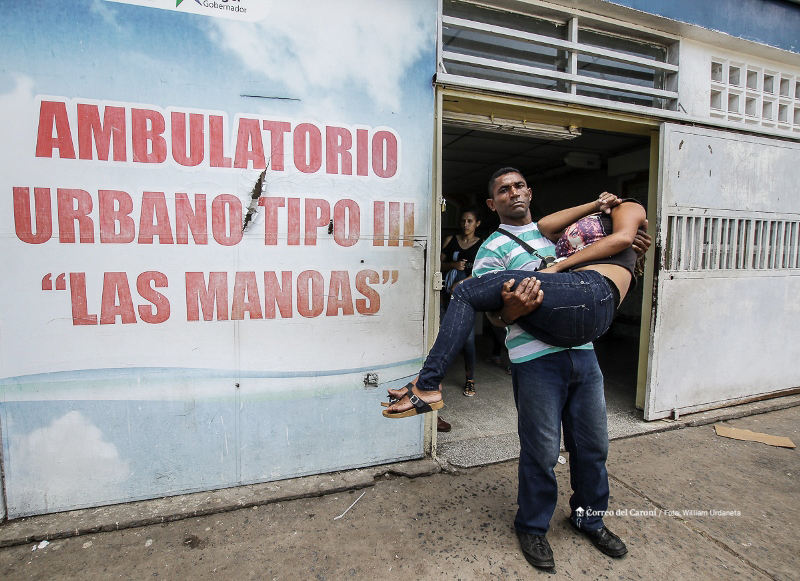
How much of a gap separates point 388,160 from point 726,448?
325cm

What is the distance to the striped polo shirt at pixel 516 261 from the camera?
2.08 meters

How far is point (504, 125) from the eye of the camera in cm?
320

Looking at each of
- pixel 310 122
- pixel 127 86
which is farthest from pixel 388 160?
pixel 127 86

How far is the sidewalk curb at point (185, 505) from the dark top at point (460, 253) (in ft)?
6.82

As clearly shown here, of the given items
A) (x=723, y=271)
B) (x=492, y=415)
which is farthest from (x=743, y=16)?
(x=492, y=415)

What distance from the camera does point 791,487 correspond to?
9.30 feet

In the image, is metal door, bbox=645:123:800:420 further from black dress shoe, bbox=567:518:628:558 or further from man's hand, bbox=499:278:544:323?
man's hand, bbox=499:278:544:323

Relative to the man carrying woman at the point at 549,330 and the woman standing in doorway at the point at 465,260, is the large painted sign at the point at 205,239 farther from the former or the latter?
the woman standing in doorway at the point at 465,260

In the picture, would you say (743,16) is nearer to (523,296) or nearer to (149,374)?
(523,296)

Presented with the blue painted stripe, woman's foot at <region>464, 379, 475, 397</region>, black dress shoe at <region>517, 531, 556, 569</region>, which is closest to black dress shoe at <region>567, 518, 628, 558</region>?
black dress shoe at <region>517, 531, 556, 569</region>

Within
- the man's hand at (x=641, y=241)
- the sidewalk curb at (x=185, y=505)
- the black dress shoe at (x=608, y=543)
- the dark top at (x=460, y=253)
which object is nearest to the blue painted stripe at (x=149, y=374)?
the sidewalk curb at (x=185, y=505)

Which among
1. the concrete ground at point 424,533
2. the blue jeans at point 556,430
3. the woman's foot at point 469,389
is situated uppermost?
the blue jeans at point 556,430

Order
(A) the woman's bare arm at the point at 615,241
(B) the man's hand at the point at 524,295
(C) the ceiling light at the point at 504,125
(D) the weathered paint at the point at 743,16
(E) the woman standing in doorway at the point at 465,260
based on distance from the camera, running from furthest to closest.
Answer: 1. (E) the woman standing in doorway at the point at 465,260
2. (D) the weathered paint at the point at 743,16
3. (C) the ceiling light at the point at 504,125
4. (A) the woman's bare arm at the point at 615,241
5. (B) the man's hand at the point at 524,295

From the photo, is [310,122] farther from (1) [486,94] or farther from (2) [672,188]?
(2) [672,188]
